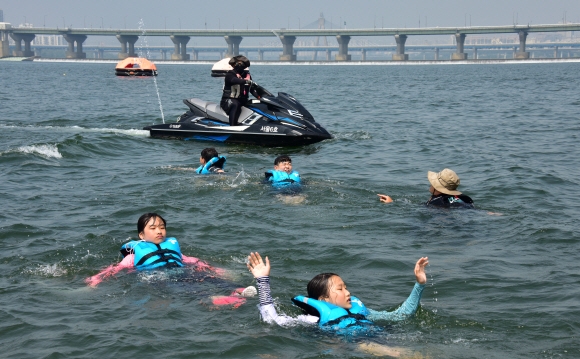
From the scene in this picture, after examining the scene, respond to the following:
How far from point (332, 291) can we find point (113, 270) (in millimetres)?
2942

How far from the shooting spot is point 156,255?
8.28 metres

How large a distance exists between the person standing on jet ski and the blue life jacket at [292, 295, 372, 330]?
36.7ft

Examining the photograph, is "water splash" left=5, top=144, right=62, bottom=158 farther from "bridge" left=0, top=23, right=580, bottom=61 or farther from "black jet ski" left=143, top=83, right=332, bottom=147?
"bridge" left=0, top=23, right=580, bottom=61

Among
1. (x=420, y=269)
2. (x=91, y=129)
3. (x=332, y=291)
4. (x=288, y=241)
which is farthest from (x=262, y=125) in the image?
(x=420, y=269)

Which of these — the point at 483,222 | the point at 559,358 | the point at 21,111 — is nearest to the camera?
the point at 559,358

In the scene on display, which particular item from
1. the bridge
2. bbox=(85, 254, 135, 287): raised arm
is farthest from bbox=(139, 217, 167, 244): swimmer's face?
the bridge

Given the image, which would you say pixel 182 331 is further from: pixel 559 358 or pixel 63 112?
pixel 63 112

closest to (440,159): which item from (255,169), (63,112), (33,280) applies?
(255,169)

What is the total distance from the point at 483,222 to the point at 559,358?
14.7 feet

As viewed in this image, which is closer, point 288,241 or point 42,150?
point 288,241

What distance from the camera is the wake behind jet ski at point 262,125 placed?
685 inches

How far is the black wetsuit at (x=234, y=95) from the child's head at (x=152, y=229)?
367 inches

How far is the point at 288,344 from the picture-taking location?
6551 mm

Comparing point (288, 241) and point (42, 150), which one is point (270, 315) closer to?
point (288, 241)
